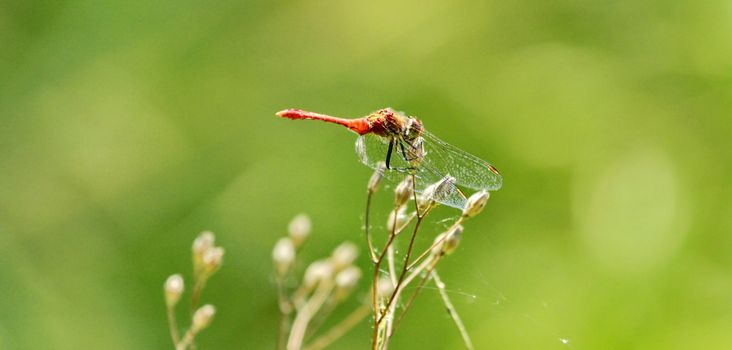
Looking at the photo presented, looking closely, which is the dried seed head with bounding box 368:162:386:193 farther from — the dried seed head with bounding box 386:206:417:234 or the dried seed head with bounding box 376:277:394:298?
the dried seed head with bounding box 376:277:394:298

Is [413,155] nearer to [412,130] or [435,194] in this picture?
[412,130]

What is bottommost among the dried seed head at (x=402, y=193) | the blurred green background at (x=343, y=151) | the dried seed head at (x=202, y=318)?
the blurred green background at (x=343, y=151)

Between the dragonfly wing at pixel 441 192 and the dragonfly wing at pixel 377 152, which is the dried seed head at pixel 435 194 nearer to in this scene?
the dragonfly wing at pixel 441 192

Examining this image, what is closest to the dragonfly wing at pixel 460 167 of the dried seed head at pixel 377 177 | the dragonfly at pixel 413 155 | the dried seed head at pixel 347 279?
the dragonfly at pixel 413 155

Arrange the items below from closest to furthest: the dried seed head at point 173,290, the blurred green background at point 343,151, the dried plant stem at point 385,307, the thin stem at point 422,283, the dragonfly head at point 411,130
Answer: the dried plant stem at point 385,307
the thin stem at point 422,283
the dried seed head at point 173,290
the dragonfly head at point 411,130
the blurred green background at point 343,151

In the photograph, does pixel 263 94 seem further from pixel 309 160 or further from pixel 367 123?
pixel 367 123

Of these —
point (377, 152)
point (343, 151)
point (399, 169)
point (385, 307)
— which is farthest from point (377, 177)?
point (343, 151)

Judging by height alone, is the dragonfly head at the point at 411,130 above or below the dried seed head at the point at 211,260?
below
